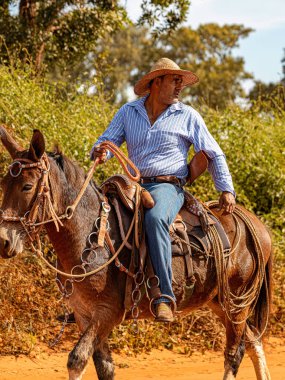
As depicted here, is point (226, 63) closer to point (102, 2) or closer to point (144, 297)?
point (102, 2)

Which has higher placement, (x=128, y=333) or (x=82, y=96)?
(x=82, y=96)

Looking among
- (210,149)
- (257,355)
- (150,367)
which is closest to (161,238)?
(210,149)

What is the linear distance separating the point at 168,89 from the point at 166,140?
18.5 inches

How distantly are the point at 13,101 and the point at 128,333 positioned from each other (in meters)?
3.74

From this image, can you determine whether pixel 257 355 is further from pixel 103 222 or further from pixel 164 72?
pixel 164 72

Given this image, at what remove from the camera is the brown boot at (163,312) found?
547 centimetres

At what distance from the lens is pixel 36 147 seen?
4996mm

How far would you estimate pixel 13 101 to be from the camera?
10.2m

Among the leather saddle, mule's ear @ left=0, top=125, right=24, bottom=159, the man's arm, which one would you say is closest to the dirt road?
the leather saddle

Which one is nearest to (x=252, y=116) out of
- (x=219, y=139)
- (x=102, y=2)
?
(x=219, y=139)

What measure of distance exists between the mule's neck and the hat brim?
47.7 inches

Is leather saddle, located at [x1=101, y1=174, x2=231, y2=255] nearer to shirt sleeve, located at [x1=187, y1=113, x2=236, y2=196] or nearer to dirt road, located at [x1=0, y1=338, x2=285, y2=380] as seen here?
shirt sleeve, located at [x1=187, y1=113, x2=236, y2=196]

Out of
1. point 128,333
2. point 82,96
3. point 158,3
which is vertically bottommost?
point 128,333

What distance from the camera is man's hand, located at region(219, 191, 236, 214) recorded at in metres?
6.22
